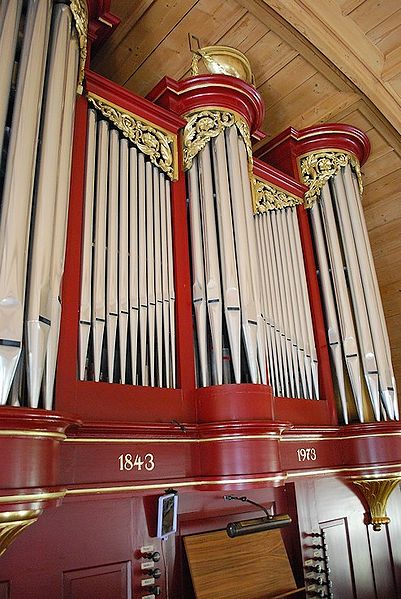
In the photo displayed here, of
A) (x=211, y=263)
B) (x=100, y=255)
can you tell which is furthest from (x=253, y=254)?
(x=100, y=255)

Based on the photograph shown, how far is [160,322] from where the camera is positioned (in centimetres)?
256

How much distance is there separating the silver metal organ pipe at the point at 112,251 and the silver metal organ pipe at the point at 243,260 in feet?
2.27

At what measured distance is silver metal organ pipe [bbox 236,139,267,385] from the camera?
262 cm

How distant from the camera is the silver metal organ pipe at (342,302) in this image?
10.9 ft

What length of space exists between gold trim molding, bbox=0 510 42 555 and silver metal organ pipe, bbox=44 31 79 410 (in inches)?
14.2

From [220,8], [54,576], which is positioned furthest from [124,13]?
[54,576]

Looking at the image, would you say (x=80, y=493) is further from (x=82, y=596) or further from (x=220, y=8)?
(x=220, y=8)

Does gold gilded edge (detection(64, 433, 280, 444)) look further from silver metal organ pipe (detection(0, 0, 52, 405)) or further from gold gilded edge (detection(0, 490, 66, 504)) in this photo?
silver metal organ pipe (detection(0, 0, 52, 405))

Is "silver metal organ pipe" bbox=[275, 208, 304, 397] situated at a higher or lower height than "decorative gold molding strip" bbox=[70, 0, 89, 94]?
lower

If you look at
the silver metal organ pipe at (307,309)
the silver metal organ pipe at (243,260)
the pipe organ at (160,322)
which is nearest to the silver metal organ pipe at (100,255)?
the pipe organ at (160,322)

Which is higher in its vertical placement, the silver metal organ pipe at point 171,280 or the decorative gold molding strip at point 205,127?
the decorative gold molding strip at point 205,127

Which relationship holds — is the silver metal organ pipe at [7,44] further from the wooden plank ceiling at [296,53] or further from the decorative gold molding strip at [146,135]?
the wooden plank ceiling at [296,53]

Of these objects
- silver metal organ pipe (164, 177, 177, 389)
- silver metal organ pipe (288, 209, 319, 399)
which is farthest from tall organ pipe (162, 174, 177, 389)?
silver metal organ pipe (288, 209, 319, 399)

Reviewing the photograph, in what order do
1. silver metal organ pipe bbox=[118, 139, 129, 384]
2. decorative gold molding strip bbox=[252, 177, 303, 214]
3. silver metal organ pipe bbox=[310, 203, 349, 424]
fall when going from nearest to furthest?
silver metal organ pipe bbox=[118, 139, 129, 384], silver metal organ pipe bbox=[310, 203, 349, 424], decorative gold molding strip bbox=[252, 177, 303, 214]
